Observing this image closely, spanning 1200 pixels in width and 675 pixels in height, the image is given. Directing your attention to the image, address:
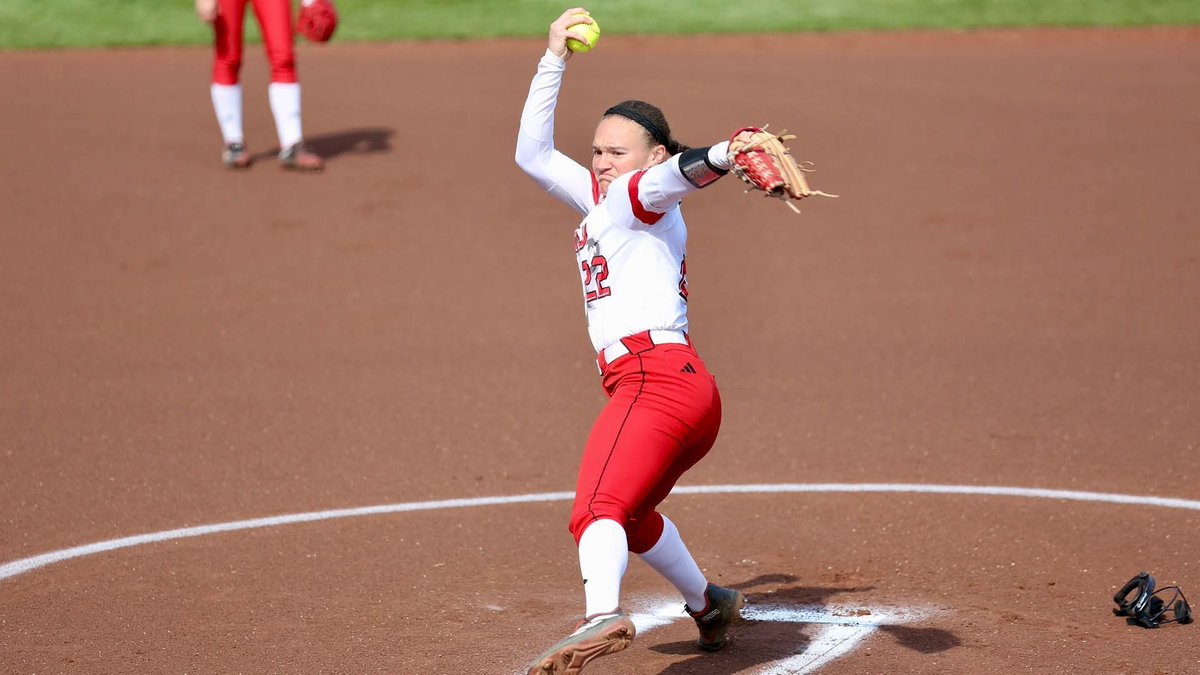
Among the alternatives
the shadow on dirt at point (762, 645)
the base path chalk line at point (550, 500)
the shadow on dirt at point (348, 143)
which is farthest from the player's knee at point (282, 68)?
the shadow on dirt at point (762, 645)

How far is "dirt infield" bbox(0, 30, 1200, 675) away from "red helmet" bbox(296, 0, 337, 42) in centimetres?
106

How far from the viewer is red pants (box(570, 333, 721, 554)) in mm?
4227

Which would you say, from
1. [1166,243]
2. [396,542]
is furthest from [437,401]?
[1166,243]

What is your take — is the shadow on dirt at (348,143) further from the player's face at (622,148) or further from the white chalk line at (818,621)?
the player's face at (622,148)

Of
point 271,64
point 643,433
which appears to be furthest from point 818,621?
point 271,64

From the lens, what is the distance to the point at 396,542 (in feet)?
19.8

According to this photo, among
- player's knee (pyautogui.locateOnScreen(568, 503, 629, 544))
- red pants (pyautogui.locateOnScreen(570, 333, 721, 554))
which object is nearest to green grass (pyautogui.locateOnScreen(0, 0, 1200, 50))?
red pants (pyautogui.locateOnScreen(570, 333, 721, 554))

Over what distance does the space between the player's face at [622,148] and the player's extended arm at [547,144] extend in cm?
18

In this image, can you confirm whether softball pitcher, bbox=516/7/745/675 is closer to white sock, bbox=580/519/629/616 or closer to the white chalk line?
white sock, bbox=580/519/629/616

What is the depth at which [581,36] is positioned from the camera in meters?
4.61

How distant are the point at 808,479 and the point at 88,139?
770 cm

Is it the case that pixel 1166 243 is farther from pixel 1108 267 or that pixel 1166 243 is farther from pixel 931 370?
pixel 931 370

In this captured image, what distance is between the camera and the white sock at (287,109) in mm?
10836

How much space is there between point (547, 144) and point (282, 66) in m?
6.60
